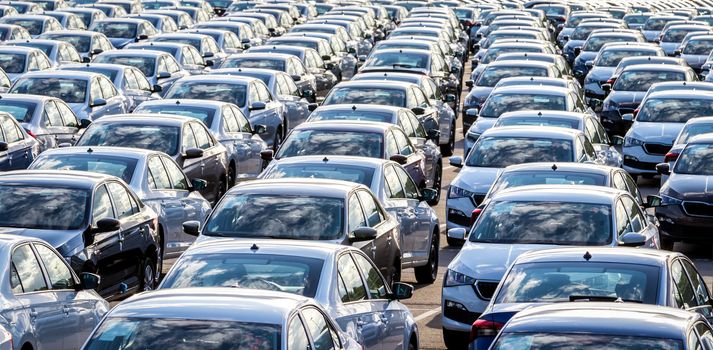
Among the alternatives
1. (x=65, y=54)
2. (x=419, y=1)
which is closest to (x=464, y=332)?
(x=65, y=54)

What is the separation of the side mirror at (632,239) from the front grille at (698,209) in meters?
6.12

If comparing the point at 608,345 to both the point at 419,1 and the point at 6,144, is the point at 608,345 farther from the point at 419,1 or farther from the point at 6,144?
the point at 419,1

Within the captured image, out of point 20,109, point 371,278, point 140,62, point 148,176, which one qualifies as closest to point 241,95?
point 20,109

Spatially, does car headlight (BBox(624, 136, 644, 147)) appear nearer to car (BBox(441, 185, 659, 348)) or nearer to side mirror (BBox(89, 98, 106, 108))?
side mirror (BBox(89, 98, 106, 108))

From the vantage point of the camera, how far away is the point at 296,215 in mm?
17594

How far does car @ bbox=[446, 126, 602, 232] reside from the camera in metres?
24.1

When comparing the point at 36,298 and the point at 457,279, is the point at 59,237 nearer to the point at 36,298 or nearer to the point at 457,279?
the point at 457,279

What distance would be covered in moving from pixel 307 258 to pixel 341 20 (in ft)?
154

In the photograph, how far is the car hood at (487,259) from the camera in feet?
55.5

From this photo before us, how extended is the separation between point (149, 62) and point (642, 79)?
30.2ft

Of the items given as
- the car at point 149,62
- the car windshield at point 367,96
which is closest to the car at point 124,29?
the car at point 149,62

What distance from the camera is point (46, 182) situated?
59.7ft

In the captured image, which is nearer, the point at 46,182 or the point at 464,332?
the point at 464,332

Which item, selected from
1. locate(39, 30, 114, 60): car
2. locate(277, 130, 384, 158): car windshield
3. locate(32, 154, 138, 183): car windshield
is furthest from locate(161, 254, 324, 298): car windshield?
locate(39, 30, 114, 60): car
